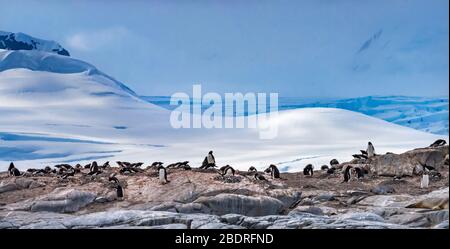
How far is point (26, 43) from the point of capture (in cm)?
998

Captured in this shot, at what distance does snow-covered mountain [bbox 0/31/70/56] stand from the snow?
0.09 m

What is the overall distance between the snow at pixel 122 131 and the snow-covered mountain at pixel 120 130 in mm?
14

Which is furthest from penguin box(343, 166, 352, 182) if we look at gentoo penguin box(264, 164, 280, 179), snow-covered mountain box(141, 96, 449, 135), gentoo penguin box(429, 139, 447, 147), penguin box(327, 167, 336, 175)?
gentoo penguin box(429, 139, 447, 147)

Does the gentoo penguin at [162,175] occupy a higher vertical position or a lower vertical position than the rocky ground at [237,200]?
higher

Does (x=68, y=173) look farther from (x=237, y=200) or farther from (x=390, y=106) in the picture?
(x=390, y=106)

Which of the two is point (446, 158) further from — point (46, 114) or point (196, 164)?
point (46, 114)

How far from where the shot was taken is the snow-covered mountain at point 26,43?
387 inches

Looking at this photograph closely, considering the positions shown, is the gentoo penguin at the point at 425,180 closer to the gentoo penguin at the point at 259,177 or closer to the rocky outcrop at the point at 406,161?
the rocky outcrop at the point at 406,161

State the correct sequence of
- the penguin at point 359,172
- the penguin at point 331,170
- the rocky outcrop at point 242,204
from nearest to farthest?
the rocky outcrop at point 242,204 < the penguin at point 331,170 < the penguin at point 359,172

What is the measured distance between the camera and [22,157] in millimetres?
9961

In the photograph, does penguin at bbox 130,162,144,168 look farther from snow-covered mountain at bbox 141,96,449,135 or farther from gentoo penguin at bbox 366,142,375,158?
gentoo penguin at bbox 366,142,375,158

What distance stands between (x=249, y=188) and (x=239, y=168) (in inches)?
12.6

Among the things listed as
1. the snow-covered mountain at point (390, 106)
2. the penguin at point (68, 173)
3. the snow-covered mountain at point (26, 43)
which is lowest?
the penguin at point (68, 173)

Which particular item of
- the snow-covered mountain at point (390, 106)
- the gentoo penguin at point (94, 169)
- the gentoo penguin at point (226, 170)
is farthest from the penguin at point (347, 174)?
the gentoo penguin at point (94, 169)
